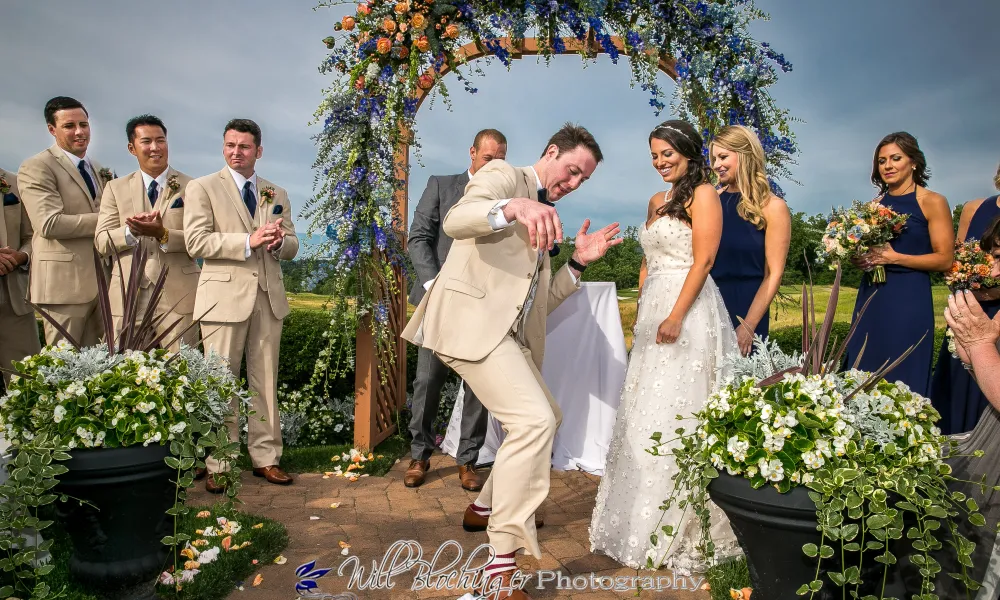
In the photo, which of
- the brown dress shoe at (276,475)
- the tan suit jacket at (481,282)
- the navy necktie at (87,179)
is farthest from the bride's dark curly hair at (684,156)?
the navy necktie at (87,179)

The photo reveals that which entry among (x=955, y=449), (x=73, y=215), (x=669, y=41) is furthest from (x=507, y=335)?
(x=73, y=215)

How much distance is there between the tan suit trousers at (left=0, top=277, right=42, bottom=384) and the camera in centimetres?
492

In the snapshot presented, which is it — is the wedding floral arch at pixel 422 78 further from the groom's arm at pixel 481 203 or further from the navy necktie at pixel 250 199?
the groom's arm at pixel 481 203

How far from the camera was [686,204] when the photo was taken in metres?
3.39

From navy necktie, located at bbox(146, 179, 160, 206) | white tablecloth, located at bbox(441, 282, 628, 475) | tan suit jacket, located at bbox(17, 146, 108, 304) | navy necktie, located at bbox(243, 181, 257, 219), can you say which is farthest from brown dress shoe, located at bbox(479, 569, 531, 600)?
tan suit jacket, located at bbox(17, 146, 108, 304)

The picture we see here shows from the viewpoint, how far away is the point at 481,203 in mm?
2689

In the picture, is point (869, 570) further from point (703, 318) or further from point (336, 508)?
point (336, 508)

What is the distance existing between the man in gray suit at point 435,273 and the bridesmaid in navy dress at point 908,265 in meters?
2.57

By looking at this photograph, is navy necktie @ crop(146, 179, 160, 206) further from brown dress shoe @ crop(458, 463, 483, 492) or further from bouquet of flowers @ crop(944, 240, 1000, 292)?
bouquet of flowers @ crop(944, 240, 1000, 292)

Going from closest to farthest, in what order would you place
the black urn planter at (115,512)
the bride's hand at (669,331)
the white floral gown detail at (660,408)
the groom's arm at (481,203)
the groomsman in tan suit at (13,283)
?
the black urn planter at (115,512), the groom's arm at (481,203), the white floral gown detail at (660,408), the bride's hand at (669,331), the groomsman in tan suit at (13,283)

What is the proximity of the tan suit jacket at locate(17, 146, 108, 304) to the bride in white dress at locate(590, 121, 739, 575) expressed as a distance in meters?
3.95

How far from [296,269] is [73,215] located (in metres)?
1.60

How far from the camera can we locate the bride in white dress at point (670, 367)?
3.24 m

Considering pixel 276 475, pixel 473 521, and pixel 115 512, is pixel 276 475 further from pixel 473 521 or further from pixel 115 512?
pixel 115 512
